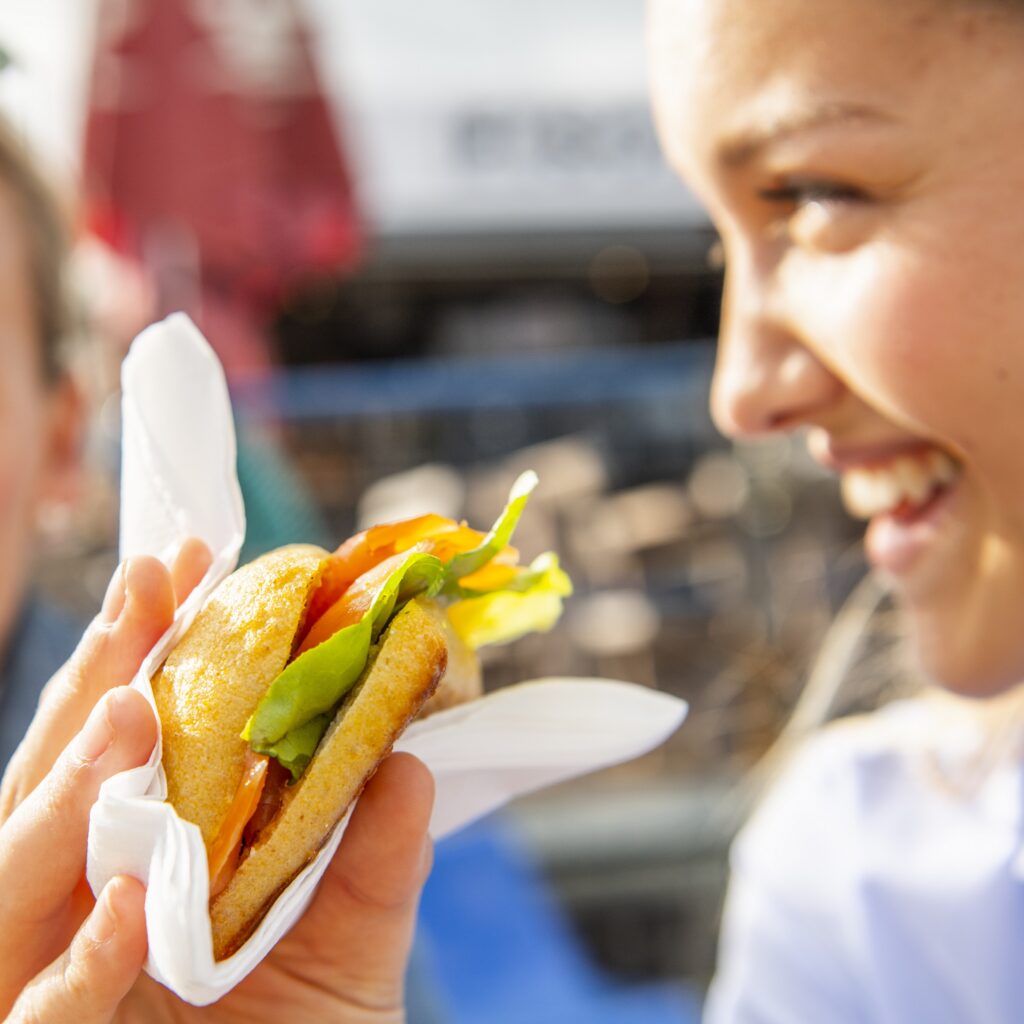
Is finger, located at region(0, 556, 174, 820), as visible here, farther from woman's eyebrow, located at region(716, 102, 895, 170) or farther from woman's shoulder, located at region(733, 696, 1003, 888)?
woman's shoulder, located at region(733, 696, 1003, 888)

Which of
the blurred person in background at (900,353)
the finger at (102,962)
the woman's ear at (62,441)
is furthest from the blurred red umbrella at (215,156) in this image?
the finger at (102,962)

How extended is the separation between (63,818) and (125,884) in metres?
0.07

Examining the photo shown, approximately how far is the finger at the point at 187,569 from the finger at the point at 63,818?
154 millimetres

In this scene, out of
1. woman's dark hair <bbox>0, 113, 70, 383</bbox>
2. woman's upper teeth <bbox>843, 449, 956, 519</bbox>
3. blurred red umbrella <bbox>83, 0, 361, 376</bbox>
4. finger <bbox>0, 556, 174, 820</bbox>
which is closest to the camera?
finger <bbox>0, 556, 174, 820</bbox>

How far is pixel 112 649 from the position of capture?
2.64 ft

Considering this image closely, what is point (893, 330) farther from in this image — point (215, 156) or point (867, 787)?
point (215, 156)

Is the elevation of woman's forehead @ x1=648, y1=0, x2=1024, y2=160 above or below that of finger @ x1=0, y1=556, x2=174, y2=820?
above

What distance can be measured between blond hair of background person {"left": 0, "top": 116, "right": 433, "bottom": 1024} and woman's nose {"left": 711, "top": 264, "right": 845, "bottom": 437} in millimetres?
538

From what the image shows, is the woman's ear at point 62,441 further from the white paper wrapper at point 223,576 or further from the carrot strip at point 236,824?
the carrot strip at point 236,824

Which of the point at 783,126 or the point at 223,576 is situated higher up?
the point at 783,126

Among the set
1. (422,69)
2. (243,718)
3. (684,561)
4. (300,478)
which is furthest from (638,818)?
(422,69)

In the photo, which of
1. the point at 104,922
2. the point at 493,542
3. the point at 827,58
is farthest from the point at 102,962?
the point at 827,58

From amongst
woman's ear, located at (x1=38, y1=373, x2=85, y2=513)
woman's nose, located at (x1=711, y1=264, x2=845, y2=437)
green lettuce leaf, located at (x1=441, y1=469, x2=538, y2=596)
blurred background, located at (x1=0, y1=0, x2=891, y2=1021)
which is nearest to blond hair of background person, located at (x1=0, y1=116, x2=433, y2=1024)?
green lettuce leaf, located at (x1=441, y1=469, x2=538, y2=596)

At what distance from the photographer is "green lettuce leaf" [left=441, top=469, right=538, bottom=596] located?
0.87 m
